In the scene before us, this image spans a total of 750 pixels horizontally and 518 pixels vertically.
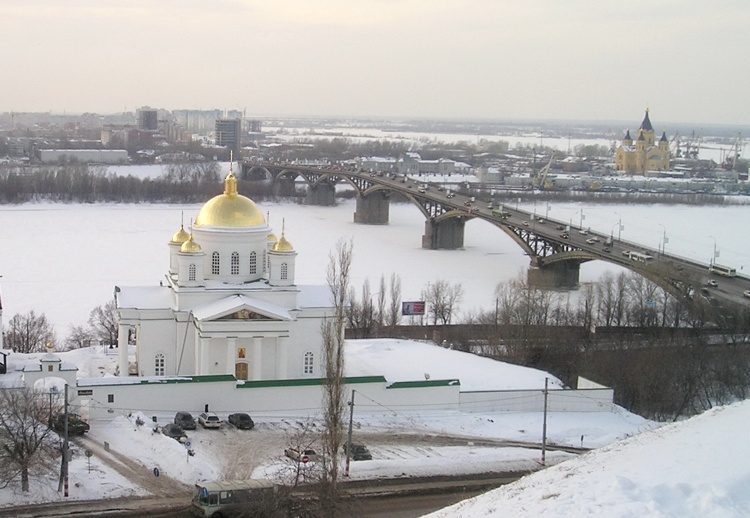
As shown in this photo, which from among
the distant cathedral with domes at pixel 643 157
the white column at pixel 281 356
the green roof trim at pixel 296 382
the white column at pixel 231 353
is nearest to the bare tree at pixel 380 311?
the white column at pixel 281 356

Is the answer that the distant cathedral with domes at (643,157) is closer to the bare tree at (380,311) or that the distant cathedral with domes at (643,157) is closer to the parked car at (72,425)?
the bare tree at (380,311)

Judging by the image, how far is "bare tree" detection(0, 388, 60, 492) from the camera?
15164 mm

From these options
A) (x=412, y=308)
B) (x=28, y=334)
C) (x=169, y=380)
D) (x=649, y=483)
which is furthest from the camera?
(x=412, y=308)

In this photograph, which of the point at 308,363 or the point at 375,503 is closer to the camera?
the point at 375,503

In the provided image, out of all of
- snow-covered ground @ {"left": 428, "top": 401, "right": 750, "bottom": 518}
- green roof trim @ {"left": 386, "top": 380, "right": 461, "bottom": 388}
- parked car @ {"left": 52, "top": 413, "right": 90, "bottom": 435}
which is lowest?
parked car @ {"left": 52, "top": 413, "right": 90, "bottom": 435}

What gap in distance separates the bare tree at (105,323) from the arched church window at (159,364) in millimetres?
3743

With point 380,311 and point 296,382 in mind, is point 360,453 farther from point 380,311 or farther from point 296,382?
point 380,311

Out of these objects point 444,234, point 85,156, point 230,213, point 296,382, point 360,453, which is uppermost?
point 230,213

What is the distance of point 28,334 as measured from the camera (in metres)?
26.1

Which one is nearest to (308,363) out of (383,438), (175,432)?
(383,438)

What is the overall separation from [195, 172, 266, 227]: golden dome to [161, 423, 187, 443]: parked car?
5.69 meters

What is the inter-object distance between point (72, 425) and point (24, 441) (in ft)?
9.23

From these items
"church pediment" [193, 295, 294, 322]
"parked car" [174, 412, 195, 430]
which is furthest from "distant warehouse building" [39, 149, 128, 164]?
"parked car" [174, 412, 195, 430]

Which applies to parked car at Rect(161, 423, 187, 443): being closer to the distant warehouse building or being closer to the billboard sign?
the billboard sign
